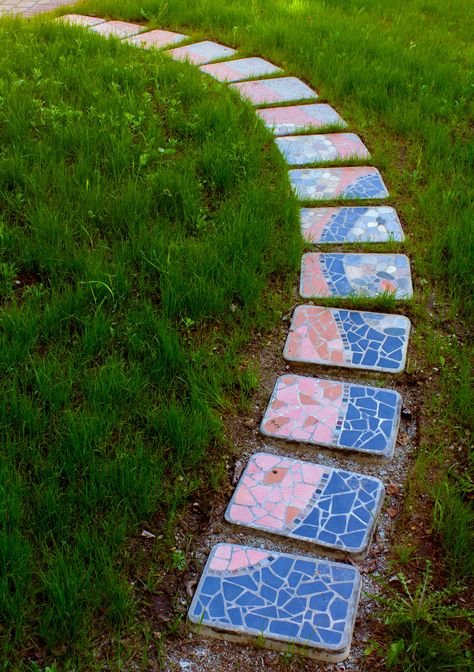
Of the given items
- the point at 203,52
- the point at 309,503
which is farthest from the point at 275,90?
the point at 309,503

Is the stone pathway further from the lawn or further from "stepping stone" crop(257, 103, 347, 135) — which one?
"stepping stone" crop(257, 103, 347, 135)

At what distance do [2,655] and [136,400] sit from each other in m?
0.85

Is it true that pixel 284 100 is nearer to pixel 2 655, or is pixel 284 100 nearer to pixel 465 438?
pixel 465 438

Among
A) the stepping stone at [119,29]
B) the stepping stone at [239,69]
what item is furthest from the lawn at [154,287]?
the stepping stone at [119,29]

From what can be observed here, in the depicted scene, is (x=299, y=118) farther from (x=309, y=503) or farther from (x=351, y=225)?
(x=309, y=503)

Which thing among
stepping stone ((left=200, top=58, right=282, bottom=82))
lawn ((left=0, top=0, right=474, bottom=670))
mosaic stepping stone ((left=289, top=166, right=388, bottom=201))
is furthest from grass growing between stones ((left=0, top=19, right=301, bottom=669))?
stepping stone ((left=200, top=58, right=282, bottom=82))

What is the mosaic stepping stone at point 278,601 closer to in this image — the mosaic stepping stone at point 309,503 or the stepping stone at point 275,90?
the mosaic stepping stone at point 309,503

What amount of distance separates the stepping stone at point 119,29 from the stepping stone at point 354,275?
3075 mm

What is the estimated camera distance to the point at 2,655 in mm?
1652

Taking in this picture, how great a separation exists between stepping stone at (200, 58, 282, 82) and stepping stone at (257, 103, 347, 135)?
0.55 m

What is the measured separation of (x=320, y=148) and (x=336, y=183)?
399mm

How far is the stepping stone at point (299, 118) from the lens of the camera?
13.3ft

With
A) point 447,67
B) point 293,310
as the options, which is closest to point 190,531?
point 293,310

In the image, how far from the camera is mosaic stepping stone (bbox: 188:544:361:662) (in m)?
1.73
